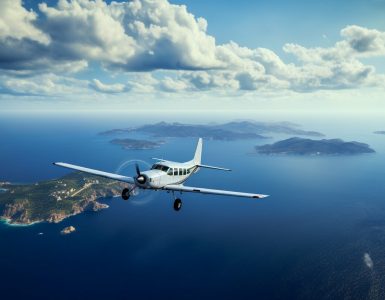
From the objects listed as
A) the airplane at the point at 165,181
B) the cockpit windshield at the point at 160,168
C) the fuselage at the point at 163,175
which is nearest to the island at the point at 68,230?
the airplane at the point at 165,181

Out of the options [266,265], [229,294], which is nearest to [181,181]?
[229,294]

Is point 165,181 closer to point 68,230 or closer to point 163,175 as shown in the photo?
point 163,175

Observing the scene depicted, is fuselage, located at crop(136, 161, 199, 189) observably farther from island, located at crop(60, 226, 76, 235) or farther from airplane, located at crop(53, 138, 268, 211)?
island, located at crop(60, 226, 76, 235)

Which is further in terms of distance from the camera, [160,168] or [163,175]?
[160,168]

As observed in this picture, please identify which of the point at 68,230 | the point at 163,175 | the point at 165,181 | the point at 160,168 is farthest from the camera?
the point at 68,230

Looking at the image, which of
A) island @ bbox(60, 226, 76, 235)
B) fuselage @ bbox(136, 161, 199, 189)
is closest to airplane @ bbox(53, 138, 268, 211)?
fuselage @ bbox(136, 161, 199, 189)

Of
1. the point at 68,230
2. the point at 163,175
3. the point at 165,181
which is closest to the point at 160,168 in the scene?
the point at 163,175

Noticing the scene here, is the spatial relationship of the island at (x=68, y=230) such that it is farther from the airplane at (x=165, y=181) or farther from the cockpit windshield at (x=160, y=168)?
the cockpit windshield at (x=160, y=168)

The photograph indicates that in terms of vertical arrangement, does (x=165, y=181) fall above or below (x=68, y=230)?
above

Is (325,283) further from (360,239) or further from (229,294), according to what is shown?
(360,239)
